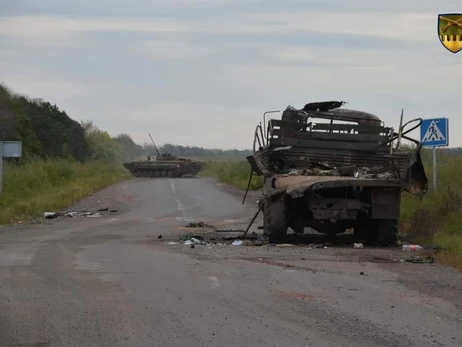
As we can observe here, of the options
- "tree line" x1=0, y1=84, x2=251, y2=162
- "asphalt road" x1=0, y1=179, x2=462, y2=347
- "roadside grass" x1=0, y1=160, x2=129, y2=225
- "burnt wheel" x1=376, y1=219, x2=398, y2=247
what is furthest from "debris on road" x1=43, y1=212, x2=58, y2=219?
"tree line" x1=0, y1=84, x2=251, y2=162

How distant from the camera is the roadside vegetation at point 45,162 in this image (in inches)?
1162

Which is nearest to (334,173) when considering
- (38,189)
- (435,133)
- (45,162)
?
(435,133)

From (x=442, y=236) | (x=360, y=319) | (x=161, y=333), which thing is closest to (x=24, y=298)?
(x=161, y=333)

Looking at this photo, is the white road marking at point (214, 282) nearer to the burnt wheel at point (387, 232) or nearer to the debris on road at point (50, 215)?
the burnt wheel at point (387, 232)

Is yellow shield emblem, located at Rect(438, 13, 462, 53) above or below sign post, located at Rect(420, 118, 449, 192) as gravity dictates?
above

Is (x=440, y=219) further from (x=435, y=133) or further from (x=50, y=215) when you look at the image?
(x=50, y=215)

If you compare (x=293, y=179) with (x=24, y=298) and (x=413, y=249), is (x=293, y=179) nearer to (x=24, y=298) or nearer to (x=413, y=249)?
(x=413, y=249)

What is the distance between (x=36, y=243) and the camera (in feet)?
49.9

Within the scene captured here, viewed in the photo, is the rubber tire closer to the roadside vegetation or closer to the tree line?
the roadside vegetation

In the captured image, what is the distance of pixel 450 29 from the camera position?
14742 millimetres

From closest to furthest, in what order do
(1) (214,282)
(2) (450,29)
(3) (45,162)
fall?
(1) (214,282)
(2) (450,29)
(3) (45,162)

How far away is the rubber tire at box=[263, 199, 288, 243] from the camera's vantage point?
14094 millimetres

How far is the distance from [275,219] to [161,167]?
42.2 meters

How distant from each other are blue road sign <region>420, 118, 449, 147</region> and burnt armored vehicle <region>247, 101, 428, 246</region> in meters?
3.05
